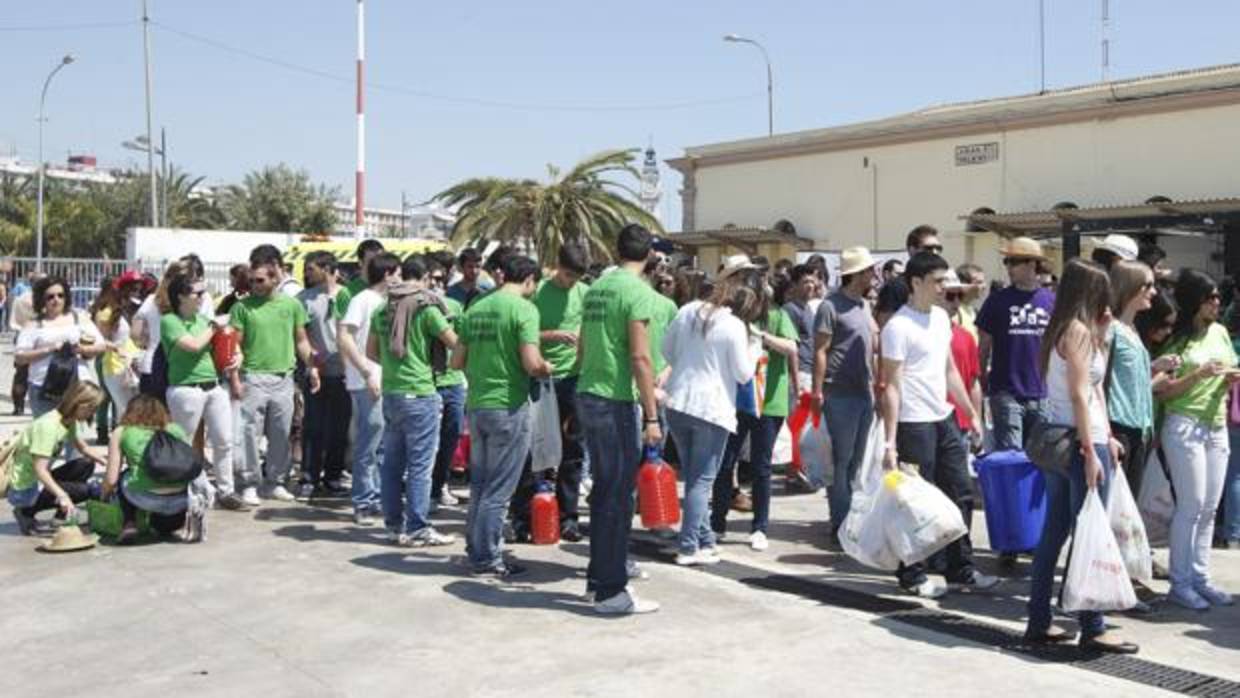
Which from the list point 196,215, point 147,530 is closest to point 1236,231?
point 147,530

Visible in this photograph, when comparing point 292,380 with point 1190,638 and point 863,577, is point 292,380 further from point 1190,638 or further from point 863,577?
point 1190,638

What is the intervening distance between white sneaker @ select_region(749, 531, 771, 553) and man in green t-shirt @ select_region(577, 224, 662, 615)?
1653 millimetres

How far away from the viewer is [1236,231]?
22.0 metres

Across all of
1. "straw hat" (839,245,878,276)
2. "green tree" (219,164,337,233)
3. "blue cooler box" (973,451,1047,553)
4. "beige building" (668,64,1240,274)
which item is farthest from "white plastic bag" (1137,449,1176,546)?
"green tree" (219,164,337,233)

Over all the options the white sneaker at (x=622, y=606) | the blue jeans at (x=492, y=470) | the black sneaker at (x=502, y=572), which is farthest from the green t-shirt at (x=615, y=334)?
the black sneaker at (x=502, y=572)

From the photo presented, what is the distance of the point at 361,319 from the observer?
857cm

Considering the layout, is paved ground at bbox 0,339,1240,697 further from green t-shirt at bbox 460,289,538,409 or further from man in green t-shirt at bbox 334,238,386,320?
man in green t-shirt at bbox 334,238,386,320

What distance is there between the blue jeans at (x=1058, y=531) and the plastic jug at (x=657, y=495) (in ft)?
7.59

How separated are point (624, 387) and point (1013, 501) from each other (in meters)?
2.28

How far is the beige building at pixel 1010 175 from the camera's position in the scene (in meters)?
24.6

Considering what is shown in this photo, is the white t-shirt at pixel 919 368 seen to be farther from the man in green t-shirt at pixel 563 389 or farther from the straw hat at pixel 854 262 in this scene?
the man in green t-shirt at pixel 563 389

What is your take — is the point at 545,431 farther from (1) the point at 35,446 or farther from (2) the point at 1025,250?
(1) the point at 35,446

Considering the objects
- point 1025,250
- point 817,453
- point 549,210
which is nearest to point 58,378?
point 817,453

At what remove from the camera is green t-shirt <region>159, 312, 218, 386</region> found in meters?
8.60
